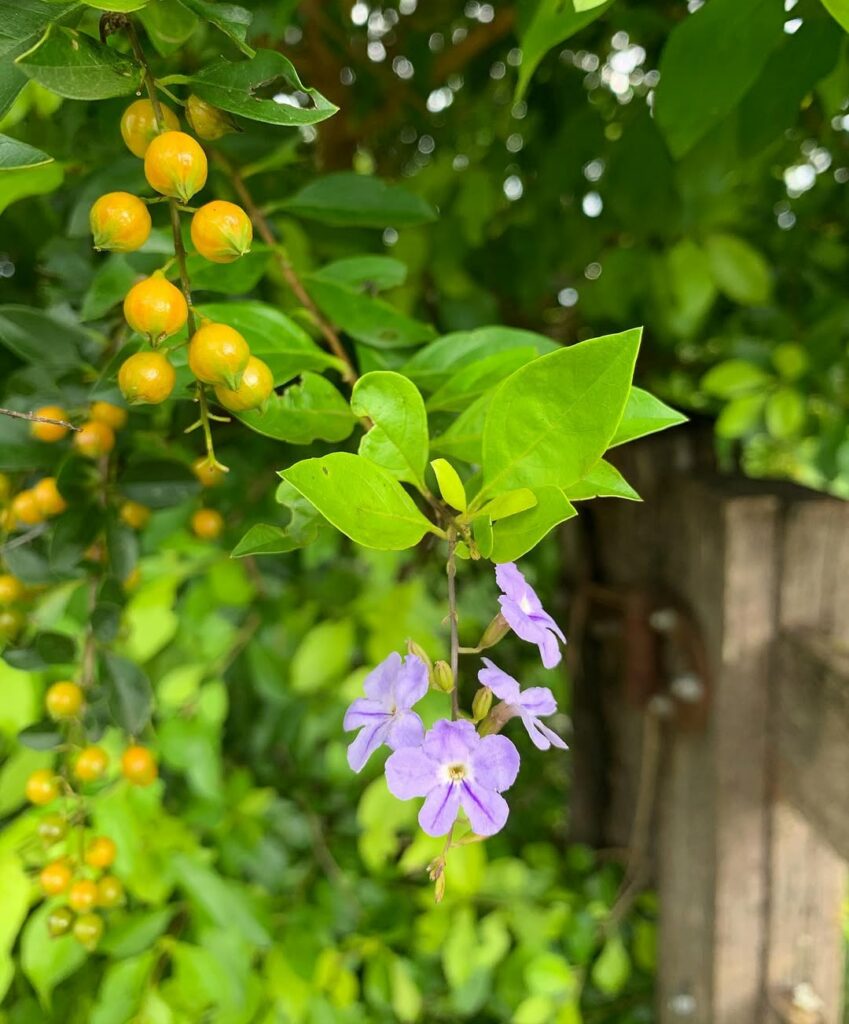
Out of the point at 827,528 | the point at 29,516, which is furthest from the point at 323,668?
the point at 827,528

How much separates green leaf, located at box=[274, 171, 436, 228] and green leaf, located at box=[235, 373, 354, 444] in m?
0.18

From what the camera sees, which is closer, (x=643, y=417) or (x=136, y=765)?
(x=643, y=417)

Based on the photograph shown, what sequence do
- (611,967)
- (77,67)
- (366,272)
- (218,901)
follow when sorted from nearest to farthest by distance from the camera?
(77,67) → (366,272) → (218,901) → (611,967)

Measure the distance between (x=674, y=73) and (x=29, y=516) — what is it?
440 mm

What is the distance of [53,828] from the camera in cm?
47

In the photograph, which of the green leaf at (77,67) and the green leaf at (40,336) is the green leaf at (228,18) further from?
the green leaf at (40,336)

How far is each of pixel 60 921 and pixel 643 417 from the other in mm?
463

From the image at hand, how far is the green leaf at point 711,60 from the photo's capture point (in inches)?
15.3

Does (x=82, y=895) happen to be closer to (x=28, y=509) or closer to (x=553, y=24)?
(x=28, y=509)

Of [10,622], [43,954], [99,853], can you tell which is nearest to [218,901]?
[43,954]

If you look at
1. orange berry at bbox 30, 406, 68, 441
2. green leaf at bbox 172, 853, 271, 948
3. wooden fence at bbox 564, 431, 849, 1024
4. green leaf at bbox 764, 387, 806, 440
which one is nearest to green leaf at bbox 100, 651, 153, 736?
orange berry at bbox 30, 406, 68, 441

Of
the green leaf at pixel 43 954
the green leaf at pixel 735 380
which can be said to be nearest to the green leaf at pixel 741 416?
the green leaf at pixel 735 380

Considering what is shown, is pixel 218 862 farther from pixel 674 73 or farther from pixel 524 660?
pixel 674 73

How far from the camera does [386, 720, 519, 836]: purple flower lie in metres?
0.27
